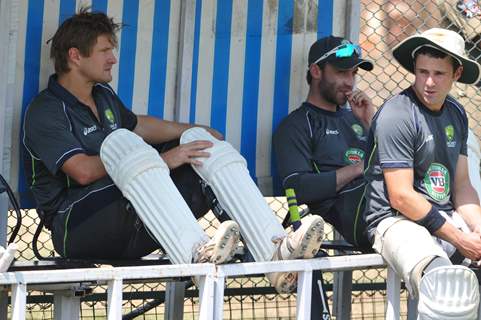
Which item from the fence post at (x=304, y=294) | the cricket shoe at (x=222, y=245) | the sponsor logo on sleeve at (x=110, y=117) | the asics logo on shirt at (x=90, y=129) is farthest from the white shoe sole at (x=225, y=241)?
the sponsor logo on sleeve at (x=110, y=117)

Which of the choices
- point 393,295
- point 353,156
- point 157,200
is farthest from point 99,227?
point 353,156

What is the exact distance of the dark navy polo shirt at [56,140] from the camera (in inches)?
213

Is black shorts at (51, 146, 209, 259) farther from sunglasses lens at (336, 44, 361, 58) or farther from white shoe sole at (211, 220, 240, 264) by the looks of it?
sunglasses lens at (336, 44, 361, 58)

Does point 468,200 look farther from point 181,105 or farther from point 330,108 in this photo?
point 181,105

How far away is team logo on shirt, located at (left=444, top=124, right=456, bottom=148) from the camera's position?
18.6 ft

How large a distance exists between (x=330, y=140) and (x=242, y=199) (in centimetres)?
109

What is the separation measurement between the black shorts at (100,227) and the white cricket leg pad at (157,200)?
0.66 ft

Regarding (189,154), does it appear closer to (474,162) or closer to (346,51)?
(346,51)

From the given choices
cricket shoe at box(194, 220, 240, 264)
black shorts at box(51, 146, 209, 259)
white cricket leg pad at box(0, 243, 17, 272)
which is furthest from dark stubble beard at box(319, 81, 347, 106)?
white cricket leg pad at box(0, 243, 17, 272)

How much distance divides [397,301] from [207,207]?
97cm

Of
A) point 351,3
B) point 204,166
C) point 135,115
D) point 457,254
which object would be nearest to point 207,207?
point 204,166

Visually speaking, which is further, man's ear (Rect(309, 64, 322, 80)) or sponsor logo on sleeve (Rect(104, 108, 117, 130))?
man's ear (Rect(309, 64, 322, 80))

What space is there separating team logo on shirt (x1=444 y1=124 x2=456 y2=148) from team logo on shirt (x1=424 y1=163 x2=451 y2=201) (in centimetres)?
11

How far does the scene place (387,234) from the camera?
5.38 metres
